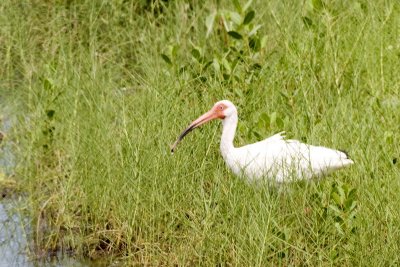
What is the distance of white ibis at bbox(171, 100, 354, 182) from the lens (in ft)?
20.9

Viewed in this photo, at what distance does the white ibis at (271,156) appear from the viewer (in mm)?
6359

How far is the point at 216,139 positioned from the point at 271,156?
34.6 inches

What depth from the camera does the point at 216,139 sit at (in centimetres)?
744

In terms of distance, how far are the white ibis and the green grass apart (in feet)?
0.32

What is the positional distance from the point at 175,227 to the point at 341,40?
7.93ft

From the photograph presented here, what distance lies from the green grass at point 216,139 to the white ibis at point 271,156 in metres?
0.10

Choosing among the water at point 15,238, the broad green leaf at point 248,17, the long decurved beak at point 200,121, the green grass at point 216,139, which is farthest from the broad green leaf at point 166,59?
the water at point 15,238

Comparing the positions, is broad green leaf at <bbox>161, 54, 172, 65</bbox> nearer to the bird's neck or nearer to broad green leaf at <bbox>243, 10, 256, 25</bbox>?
broad green leaf at <bbox>243, 10, 256, 25</bbox>

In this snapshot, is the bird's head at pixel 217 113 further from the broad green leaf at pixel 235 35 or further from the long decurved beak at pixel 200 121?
the broad green leaf at pixel 235 35

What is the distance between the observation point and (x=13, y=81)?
959cm

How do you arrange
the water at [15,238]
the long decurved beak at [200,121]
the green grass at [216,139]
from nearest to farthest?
the green grass at [216,139], the water at [15,238], the long decurved beak at [200,121]

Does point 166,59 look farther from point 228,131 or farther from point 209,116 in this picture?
point 228,131

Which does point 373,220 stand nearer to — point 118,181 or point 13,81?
point 118,181

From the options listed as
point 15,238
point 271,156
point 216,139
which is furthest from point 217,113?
point 15,238
